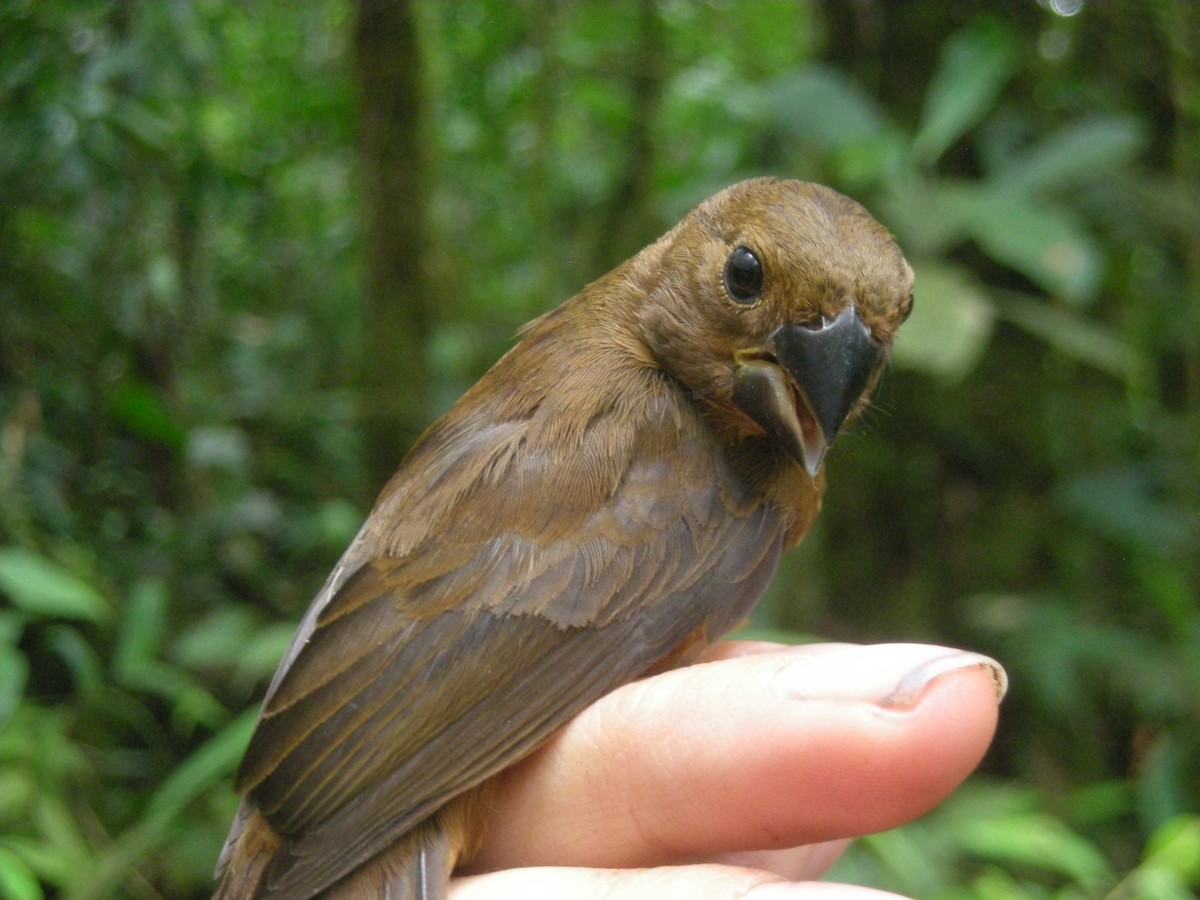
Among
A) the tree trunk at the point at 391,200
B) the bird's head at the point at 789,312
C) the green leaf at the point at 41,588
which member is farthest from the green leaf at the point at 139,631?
the bird's head at the point at 789,312

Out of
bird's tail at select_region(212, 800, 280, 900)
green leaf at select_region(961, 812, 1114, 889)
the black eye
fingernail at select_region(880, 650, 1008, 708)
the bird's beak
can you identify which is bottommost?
green leaf at select_region(961, 812, 1114, 889)

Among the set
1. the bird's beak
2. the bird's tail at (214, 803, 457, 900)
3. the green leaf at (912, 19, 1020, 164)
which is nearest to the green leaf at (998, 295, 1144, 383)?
the green leaf at (912, 19, 1020, 164)

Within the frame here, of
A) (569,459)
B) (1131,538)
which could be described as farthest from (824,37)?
(569,459)

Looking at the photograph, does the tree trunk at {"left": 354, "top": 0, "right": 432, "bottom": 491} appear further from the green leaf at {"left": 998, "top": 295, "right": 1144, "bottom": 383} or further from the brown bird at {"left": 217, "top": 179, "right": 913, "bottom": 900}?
the brown bird at {"left": 217, "top": 179, "right": 913, "bottom": 900}

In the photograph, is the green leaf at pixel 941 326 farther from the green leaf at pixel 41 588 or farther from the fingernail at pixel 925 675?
the green leaf at pixel 41 588

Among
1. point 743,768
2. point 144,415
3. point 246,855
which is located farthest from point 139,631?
point 743,768

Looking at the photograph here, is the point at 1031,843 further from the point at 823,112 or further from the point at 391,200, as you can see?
the point at 391,200
